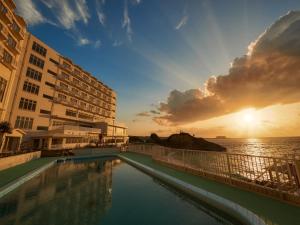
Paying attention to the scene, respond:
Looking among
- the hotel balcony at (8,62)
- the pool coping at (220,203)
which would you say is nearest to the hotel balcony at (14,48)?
the hotel balcony at (8,62)

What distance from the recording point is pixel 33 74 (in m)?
28.6

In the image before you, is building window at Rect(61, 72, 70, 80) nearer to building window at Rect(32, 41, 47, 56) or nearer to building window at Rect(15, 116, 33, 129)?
building window at Rect(32, 41, 47, 56)

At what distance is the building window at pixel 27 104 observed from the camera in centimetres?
2623

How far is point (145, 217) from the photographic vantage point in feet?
17.2

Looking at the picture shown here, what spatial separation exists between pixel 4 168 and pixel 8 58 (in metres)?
15.5

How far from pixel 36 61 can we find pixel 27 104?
8.72 m

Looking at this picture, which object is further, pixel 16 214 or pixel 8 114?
pixel 8 114

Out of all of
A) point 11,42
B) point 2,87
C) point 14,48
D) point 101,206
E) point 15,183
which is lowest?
point 101,206

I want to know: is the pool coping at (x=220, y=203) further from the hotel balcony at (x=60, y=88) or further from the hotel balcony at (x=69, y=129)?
the hotel balcony at (x=60, y=88)

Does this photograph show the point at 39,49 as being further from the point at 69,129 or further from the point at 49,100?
the point at 69,129

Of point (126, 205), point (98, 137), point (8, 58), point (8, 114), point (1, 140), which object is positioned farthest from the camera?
point (98, 137)

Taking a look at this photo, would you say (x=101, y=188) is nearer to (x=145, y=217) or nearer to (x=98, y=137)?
(x=145, y=217)

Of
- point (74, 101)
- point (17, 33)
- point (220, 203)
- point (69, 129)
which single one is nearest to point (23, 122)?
point (69, 129)

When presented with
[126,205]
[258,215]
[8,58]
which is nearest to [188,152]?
[126,205]
